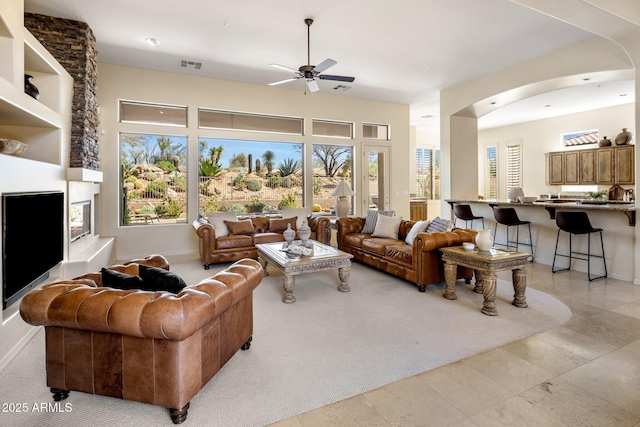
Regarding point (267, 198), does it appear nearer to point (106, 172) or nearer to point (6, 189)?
point (106, 172)

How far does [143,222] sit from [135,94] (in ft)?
7.74

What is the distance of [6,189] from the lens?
2.46 meters

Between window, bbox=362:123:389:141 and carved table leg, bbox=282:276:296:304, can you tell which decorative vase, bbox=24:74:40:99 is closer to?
carved table leg, bbox=282:276:296:304

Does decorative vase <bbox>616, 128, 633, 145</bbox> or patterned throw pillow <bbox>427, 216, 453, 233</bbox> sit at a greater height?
decorative vase <bbox>616, 128, 633, 145</bbox>

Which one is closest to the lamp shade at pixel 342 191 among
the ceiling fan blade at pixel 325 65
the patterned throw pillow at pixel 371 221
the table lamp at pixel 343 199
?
the table lamp at pixel 343 199

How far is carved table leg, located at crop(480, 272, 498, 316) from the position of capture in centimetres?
322

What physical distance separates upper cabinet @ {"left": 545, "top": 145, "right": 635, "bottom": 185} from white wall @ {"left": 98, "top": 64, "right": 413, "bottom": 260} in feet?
18.3

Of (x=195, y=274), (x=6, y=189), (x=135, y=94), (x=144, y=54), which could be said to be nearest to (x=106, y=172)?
(x=135, y=94)

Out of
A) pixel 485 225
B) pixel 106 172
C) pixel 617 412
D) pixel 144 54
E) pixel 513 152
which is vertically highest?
pixel 144 54

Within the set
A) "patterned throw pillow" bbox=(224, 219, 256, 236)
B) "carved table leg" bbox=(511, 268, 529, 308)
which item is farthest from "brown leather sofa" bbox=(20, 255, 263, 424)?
"patterned throw pillow" bbox=(224, 219, 256, 236)

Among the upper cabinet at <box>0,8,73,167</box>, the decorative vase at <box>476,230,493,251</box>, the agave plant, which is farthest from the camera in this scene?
the agave plant

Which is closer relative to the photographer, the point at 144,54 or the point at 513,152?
the point at 144,54

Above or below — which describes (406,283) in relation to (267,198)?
below

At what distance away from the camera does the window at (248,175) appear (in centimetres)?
657
